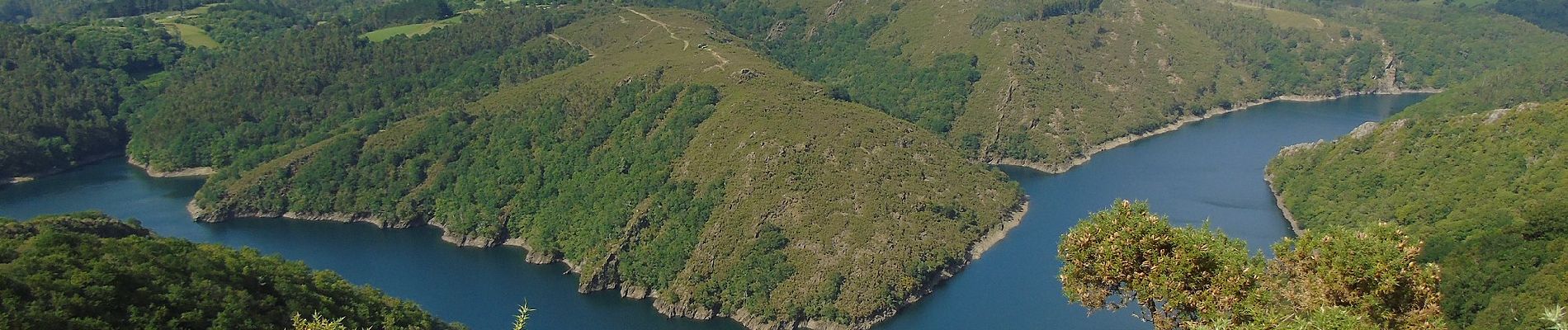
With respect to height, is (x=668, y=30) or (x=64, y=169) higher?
(x=668, y=30)

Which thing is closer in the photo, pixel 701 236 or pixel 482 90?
pixel 701 236

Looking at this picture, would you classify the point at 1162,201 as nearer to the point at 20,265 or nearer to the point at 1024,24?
the point at 1024,24

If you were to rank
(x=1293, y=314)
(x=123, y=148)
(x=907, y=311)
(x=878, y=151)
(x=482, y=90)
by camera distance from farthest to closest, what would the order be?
(x=123, y=148)
(x=482, y=90)
(x=878, y=151)
(x=907, y=311)
(x=1293, y=314)

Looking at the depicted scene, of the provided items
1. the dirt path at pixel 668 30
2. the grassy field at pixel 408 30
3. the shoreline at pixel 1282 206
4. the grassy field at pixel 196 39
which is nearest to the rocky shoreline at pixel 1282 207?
the shoreline at pixel 1282 206

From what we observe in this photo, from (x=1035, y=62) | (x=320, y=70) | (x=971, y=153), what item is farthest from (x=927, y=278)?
(x=320, y=70)

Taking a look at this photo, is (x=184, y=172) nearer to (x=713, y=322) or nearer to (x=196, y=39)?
(x=196, y=39)

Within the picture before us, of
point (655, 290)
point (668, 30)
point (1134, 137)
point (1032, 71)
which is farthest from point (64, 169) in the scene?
point (1134, 137)

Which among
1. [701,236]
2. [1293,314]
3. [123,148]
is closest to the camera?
[1293,314]
